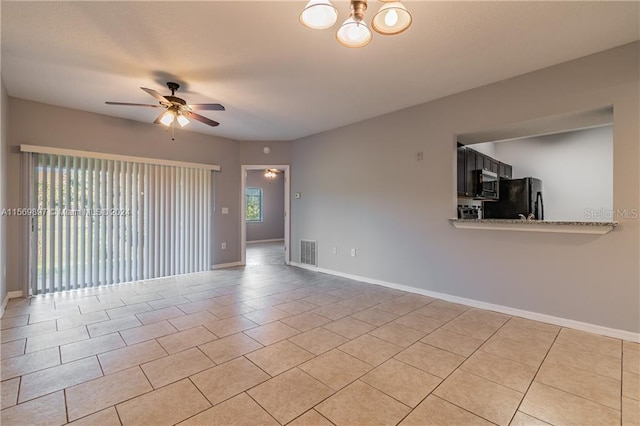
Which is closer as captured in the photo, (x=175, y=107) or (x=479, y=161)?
(x=175, y=107)

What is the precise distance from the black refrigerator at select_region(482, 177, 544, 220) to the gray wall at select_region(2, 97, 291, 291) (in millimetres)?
4324

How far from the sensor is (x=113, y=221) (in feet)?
14.7

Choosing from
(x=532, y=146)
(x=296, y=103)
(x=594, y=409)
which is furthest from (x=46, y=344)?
(x=532, y=146)

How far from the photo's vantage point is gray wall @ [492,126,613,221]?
527 cm

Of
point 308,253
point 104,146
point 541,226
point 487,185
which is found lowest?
point 308,253

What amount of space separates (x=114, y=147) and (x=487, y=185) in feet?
20.3

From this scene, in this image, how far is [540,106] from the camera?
3.04m

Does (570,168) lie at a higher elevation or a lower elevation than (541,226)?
higher

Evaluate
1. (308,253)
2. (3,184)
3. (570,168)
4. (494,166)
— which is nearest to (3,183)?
(3,184)

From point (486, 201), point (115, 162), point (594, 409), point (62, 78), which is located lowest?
point (594, 409)

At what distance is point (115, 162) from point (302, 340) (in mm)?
4153

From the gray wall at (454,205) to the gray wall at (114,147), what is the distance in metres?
1.60

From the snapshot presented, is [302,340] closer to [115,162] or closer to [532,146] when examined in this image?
[115,162]

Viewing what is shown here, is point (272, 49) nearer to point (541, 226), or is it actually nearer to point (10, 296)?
point (541, 226)
